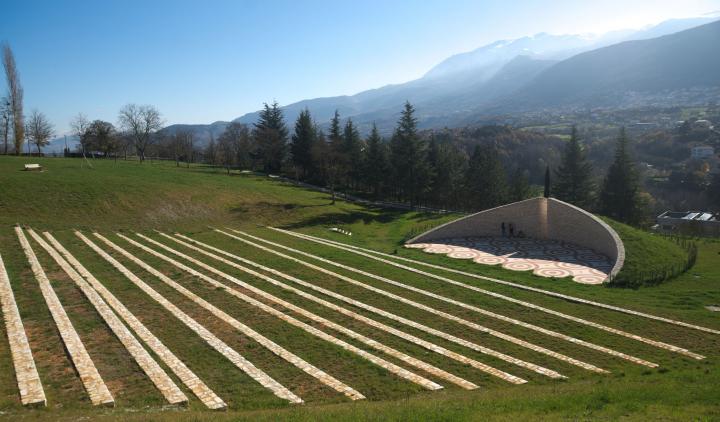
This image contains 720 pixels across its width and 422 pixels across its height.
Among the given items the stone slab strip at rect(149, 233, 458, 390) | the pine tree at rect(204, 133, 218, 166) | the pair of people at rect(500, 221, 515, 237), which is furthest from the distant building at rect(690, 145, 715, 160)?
the stone slab strip at rect(149, 233, 458, 390)

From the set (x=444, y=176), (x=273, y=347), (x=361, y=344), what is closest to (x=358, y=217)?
(x=444, y=176)

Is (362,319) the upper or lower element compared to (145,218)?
lower

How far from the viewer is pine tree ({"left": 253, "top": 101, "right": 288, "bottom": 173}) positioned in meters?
60.0

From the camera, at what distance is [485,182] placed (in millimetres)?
49969

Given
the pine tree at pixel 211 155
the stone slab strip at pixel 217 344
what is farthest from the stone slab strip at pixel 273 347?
the pine tree at pixel 211 155

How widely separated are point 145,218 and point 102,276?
13063 mm

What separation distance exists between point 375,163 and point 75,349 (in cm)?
4478

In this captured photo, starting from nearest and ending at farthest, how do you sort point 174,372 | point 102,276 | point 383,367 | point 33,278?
point 174,372, point 383,367, point 33,278, point 102,276

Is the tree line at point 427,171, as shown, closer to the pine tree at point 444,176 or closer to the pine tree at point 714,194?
the pine tree at point 444,176

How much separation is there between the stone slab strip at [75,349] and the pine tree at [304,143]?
43.2 metres

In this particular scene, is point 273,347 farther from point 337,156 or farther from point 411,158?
point 411,158

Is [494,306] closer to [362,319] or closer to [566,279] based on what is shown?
[362,319]

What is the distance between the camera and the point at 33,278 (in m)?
15.8

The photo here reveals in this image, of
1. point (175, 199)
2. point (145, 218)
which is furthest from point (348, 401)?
point (175, 199)
